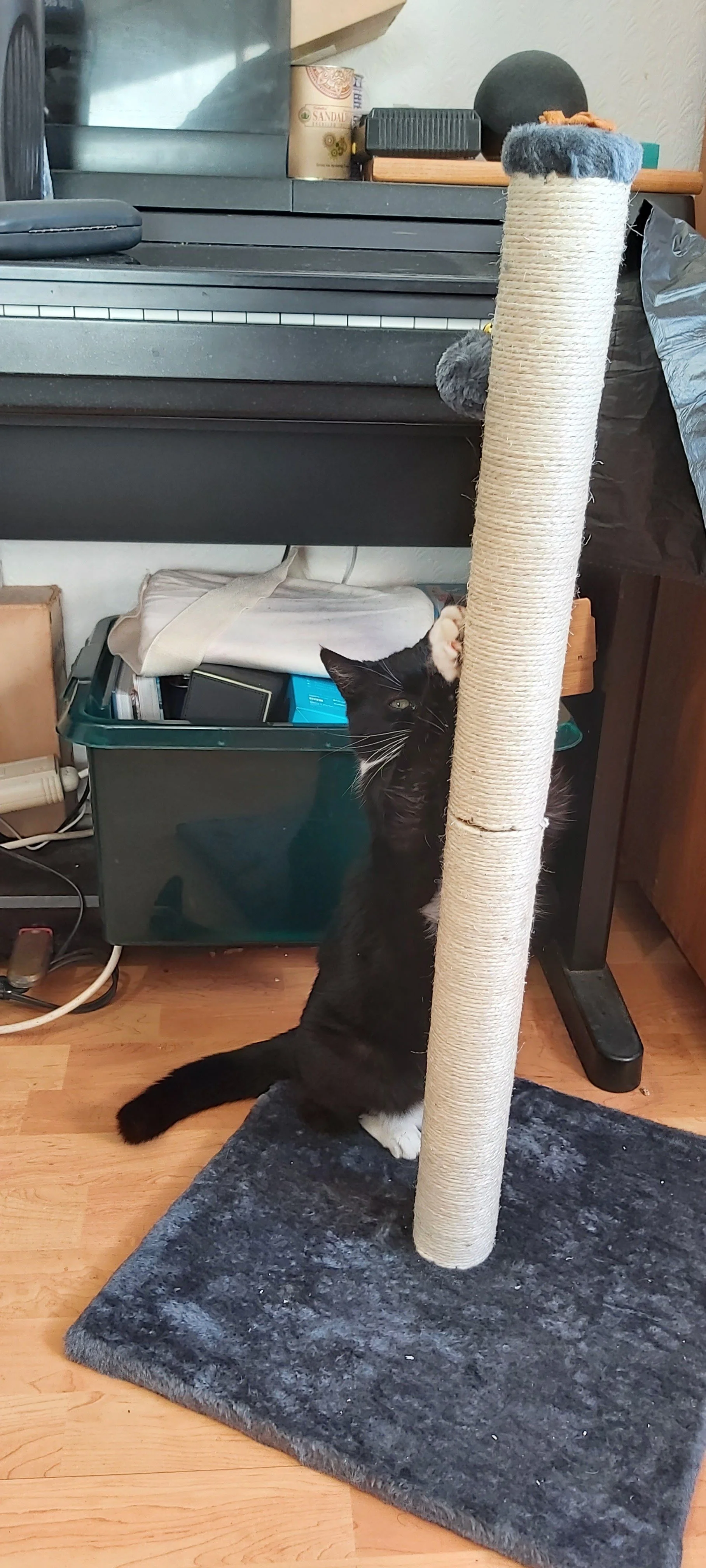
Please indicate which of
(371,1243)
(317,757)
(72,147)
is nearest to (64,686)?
(317,757)

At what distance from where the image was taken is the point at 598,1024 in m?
1.15

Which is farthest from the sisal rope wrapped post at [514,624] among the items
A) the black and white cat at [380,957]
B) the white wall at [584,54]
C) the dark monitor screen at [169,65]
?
the white wall at [584,54]

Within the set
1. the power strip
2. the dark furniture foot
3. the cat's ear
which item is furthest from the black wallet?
the dark furniture foot

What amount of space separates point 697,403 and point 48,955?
943mm

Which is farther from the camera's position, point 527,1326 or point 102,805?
point 102,805

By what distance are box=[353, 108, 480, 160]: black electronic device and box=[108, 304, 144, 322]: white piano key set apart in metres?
0.48

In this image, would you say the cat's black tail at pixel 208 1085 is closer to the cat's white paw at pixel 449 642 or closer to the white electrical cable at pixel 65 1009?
the white electrical cable at pixel 65 1009

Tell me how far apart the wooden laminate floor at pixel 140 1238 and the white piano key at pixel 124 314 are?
74cm

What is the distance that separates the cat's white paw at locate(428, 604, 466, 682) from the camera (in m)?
0.76

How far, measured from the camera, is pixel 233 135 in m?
1.15

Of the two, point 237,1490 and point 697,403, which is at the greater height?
point 697,403

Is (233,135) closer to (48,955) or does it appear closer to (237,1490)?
(48,955)

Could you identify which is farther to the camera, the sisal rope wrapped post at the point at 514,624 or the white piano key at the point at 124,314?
the white piano key at the point at 124,314

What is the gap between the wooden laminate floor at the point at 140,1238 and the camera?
0.69 metres
